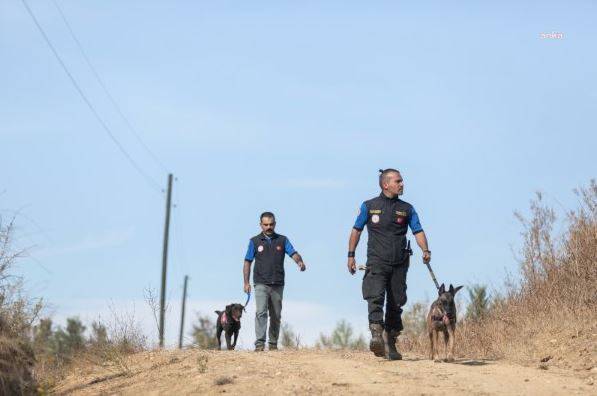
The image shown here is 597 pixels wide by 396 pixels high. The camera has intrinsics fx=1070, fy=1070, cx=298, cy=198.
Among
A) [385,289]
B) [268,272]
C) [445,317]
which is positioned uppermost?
[268,272]

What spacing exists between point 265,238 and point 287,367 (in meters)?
4.60

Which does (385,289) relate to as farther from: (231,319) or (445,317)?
(231,319)

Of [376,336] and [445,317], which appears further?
[445,317]

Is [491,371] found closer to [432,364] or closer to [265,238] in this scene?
[432,364]

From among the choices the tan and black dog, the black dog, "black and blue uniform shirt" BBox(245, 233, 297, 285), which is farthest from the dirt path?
the black dog

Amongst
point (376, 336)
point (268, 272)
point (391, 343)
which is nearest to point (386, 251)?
point (376, 336)

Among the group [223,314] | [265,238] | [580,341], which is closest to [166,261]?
[223,314]

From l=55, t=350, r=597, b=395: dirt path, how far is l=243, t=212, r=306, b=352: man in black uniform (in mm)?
1809

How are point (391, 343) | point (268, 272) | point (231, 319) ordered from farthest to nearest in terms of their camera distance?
point (231, 319)
point (268, 272)
point (391, 343)

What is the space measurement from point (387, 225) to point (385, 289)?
0.86 metres

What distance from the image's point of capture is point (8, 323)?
44.7ft

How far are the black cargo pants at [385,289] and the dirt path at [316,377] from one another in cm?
66

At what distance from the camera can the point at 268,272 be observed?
17.9 metres

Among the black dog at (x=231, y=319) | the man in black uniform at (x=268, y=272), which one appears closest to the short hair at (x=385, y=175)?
Answer: the man in black uniform at (x=268, y=272)
